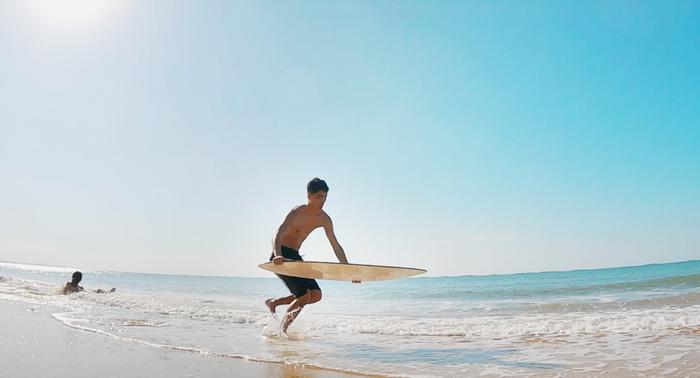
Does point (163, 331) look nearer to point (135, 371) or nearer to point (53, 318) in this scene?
point (53, 318)

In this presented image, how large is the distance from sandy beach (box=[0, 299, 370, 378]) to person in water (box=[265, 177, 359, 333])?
155 cm

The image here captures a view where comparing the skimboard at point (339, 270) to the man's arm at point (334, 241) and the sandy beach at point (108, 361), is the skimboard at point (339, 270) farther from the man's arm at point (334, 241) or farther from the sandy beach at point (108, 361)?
the sandy beach at point (108, 361)

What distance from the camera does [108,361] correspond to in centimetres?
417

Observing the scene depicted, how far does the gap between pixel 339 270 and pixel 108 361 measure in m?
2.83

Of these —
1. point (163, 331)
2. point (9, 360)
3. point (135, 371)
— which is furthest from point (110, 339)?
point (135, 371)

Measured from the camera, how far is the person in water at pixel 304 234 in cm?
591

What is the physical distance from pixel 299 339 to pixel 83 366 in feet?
8.98

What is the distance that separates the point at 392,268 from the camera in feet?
20.2

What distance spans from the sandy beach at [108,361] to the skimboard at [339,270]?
151 cm

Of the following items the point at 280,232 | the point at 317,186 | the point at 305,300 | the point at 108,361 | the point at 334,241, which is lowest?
the point at 108,361

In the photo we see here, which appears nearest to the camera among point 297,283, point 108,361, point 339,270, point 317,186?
point 108,361

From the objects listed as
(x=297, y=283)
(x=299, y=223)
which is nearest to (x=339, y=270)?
(x=297, y=283)

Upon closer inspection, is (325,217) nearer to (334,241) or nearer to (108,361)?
(334,241)

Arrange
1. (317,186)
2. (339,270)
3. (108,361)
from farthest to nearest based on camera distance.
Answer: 1. (339,270)
2. (317,186)
3. (108,361)
